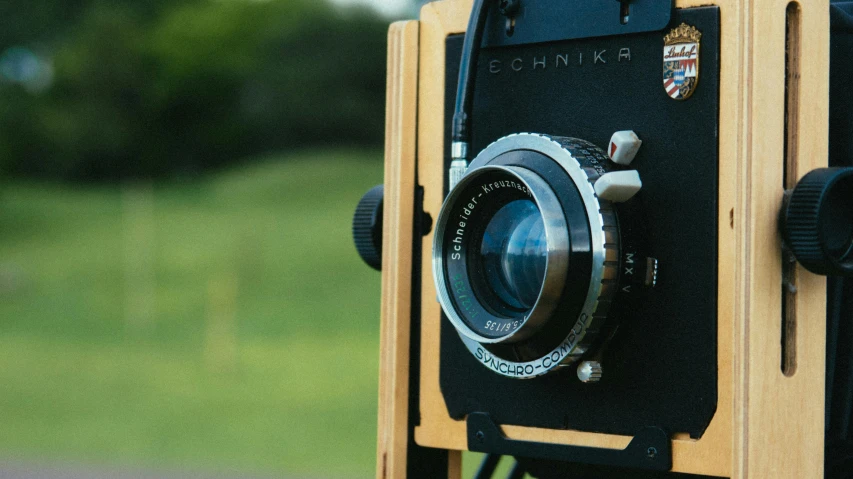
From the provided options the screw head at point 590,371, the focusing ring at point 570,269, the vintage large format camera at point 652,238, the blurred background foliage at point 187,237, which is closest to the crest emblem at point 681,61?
the vintage large format camera at point 652,238

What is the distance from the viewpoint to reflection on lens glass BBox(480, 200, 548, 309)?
1.56 m

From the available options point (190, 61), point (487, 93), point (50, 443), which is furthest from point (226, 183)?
point (487, 93)

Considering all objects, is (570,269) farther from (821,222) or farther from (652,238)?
(821,222)

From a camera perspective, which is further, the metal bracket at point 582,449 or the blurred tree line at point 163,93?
the blurred tree line at point 163,93

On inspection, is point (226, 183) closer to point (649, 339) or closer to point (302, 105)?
point (302, 105)

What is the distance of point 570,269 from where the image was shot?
150 centimetres

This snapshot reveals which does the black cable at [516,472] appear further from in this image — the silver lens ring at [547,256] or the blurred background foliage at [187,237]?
the blurred background foliage at [187,237]

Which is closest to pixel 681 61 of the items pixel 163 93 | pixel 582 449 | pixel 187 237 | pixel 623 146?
pixel 623 146

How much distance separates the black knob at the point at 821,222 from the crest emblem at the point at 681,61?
188mm

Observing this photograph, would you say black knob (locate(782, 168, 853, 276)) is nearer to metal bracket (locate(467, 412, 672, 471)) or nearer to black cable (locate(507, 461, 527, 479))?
metal bracket (locate(467, 412, 672, 471))

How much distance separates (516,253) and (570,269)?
108 mm

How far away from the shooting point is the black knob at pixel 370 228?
189 centimetres

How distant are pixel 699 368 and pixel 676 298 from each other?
9cm

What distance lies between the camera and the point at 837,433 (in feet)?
5.24
